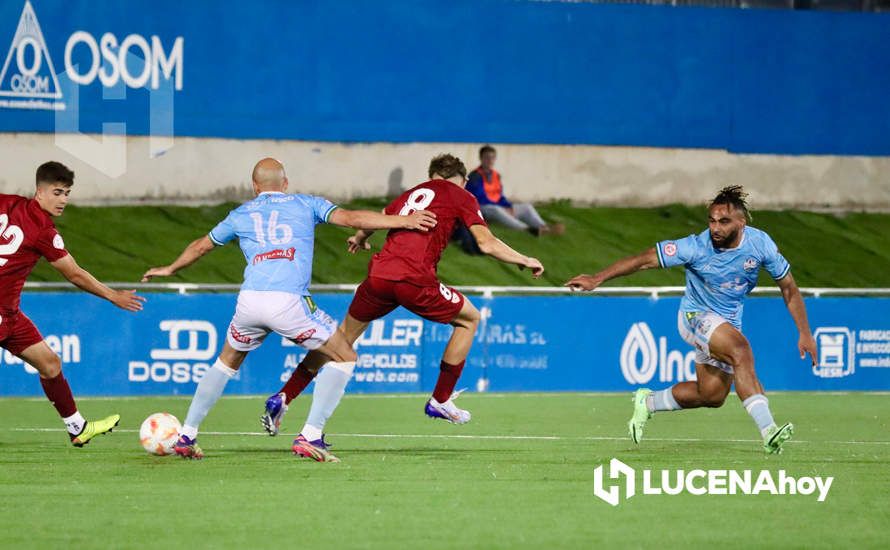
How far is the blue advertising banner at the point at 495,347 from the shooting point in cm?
1695

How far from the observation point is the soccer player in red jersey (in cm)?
1047

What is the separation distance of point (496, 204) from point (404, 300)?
11991 mm

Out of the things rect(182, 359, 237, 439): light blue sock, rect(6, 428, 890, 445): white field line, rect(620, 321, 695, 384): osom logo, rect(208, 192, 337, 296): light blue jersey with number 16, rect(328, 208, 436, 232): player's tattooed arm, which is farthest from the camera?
rect(620, 321, 695, 384): osom logo

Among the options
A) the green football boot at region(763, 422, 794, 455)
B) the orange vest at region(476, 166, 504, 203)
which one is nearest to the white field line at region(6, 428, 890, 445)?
the green football boot at region(763, 422, 794, 455)

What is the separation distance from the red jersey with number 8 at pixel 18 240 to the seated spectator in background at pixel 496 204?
11.7m

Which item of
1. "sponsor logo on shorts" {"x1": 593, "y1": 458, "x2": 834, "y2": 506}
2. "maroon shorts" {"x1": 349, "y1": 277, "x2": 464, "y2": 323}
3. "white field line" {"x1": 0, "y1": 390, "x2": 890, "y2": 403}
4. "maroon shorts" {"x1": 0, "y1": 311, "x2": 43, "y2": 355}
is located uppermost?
"maroon shorts" {"x1": 349, "y1": 277, "x2": 464, "y2": 323}

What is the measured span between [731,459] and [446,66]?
1544 cm

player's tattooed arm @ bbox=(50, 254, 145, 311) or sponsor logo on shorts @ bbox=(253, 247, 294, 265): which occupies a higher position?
sponsor logo on shorts @ bbox=(253, 247, 294, 265)

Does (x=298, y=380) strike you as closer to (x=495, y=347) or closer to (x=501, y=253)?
(x=501, y=253)

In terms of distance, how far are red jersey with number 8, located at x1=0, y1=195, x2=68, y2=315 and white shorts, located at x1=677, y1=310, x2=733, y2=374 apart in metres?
4.55

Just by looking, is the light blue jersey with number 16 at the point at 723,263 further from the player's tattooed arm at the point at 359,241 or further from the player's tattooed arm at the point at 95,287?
the player's tattooed arm at the point at 95,287

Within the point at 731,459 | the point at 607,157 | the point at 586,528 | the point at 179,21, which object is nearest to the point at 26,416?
the point at 731,459

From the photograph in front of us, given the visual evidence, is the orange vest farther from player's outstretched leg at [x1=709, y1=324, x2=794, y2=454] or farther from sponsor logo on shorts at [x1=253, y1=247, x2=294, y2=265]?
sponsor logo on shorts at [x1=253, y1=247, x2=294, y2=265]

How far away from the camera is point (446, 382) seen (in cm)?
1151
